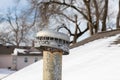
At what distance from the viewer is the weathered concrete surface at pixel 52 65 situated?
2816mm

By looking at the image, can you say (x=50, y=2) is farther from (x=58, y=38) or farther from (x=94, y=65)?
(x=58, y=38)

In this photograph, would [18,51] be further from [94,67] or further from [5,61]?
[94,67]

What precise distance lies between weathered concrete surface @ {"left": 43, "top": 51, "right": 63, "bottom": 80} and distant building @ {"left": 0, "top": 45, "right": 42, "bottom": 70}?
4874cm

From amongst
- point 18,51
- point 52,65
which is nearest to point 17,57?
point 18,51

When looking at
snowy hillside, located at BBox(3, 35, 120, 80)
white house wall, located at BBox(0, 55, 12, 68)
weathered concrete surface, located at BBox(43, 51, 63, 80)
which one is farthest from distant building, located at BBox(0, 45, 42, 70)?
weathered concrete surface, located at BBox(43, 51, 63, 80)

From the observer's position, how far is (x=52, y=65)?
9.30 feet

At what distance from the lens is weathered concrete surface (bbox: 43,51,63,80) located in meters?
2.82

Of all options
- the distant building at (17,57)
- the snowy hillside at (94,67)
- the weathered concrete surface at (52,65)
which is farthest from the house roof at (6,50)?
the weathered concrete surface at (52,65)

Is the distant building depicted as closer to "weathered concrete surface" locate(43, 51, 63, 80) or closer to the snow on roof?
the snow on roof

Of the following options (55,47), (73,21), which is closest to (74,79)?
(55,47)

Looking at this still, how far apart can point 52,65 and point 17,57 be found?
5146 cm

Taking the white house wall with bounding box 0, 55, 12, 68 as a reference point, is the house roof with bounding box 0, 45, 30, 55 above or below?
above

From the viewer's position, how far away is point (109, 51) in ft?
23.4

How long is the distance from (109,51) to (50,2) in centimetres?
1599
